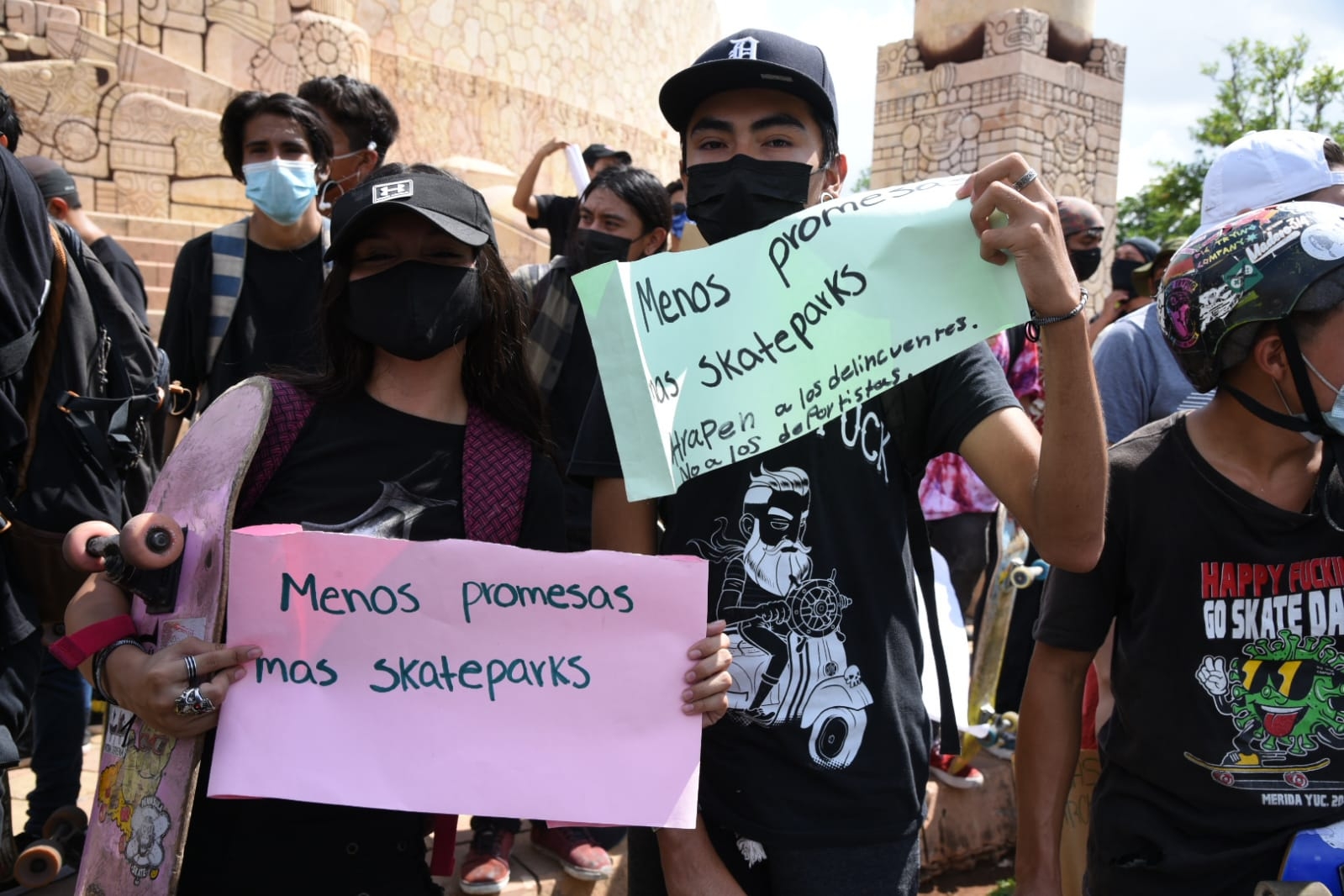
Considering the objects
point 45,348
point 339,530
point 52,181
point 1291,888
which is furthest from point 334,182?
point 1291,888

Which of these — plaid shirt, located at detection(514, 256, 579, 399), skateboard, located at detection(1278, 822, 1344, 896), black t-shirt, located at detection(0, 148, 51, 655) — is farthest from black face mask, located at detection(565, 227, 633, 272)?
skateboard, located at detection(1278, 822, 1344, 896)

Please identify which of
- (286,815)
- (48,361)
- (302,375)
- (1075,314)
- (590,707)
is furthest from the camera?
(48,361)

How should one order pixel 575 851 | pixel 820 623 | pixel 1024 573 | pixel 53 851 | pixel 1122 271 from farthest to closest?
pixel 1122 271, pixel 1024 573, pixel 575 851, pixel 53 851, pixel 820 623

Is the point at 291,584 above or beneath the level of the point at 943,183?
beneath

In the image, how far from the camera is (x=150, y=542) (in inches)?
61.5

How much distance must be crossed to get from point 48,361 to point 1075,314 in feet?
8.19

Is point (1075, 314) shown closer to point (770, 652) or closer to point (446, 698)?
point (770, 652)

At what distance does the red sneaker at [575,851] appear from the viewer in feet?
10.5

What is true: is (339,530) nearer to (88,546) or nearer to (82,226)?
(88,546)

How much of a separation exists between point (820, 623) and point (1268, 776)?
0.77 meters

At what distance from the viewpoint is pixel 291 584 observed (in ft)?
5.38

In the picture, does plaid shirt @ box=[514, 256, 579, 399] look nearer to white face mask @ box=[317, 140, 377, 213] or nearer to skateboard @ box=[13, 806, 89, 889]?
white face mask @ box=[317, 140, 377, 213]

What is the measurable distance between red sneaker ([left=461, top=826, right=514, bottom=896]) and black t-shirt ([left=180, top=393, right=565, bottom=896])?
1.31 meters

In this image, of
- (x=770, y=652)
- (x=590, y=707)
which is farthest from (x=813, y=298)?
(x=590, y=707)
